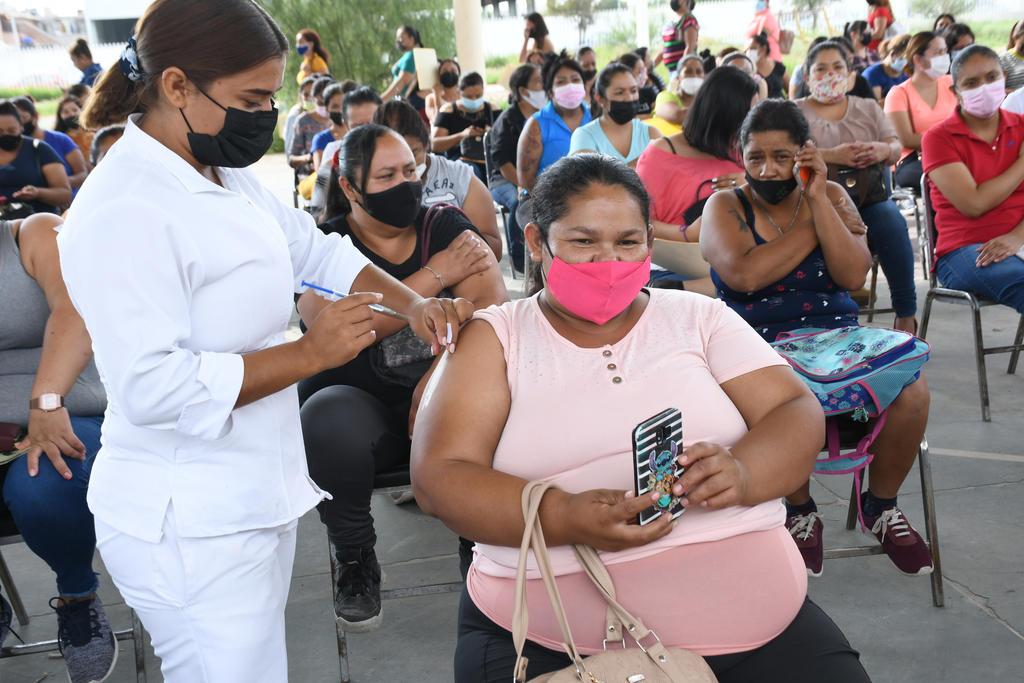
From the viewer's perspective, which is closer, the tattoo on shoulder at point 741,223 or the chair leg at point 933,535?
the chair leg at point 933,535

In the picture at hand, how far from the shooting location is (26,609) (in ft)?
10.4

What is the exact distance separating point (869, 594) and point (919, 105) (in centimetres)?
469

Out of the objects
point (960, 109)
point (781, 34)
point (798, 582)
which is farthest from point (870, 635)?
point (781, 34)

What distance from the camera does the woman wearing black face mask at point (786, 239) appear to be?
3.10 m

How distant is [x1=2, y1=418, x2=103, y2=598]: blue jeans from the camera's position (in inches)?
95.7

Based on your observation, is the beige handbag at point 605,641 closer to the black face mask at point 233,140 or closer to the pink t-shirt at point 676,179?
the black face mask at point 233,140

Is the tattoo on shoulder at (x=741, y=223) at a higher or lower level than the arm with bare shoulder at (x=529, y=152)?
higher

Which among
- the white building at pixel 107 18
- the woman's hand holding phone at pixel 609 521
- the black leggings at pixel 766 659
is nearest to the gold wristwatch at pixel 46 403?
the black leggings at pixel 766 659

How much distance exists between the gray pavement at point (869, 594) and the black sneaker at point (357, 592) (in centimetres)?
10

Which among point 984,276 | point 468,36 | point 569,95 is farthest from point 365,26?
point 984,276

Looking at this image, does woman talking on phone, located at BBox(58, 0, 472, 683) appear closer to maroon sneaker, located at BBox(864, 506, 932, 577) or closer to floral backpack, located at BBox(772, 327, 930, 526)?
floral backpack, located at BBox(772, 327, 930, 526)

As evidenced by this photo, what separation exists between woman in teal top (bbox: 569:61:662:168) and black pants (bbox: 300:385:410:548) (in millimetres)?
3120

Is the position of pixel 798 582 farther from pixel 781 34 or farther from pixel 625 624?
pixel 781 34

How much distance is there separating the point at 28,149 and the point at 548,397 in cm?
621
